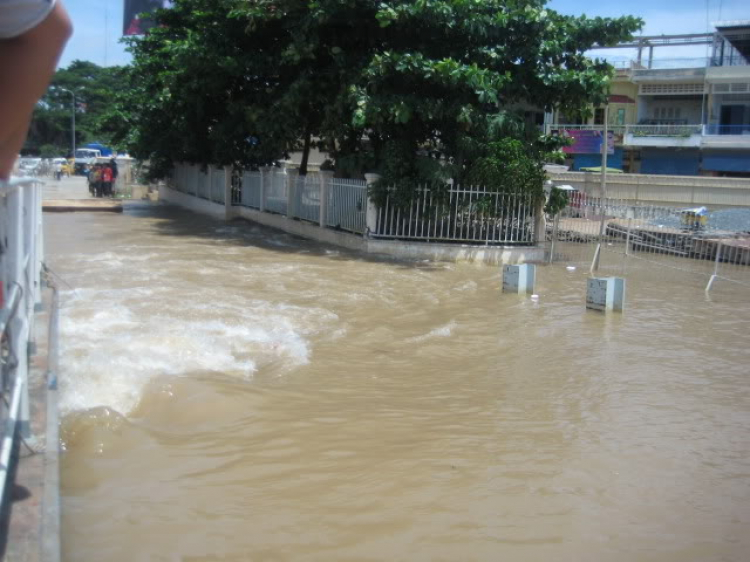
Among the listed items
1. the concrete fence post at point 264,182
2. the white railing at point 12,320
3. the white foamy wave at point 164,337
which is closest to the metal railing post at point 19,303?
the white railing at point 12,320

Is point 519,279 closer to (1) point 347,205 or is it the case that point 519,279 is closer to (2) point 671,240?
(1) point 347,205

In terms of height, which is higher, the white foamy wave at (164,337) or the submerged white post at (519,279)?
the submerged white post at (519,279)

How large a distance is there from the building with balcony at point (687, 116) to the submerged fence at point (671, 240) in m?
17.8

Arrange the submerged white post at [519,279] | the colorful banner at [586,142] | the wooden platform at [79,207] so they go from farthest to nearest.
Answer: the colorful banner at [586,142] → the wooden platform at [79,207] → the submerged white post at [519,279]

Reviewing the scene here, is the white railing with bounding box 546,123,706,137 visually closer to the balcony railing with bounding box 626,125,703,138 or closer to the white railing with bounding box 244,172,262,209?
the balcony railing with bounding box 626,125,703,138

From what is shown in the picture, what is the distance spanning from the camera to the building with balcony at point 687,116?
115 ft

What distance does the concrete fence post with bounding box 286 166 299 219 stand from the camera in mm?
18172

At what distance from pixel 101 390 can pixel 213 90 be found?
13352 millimetres

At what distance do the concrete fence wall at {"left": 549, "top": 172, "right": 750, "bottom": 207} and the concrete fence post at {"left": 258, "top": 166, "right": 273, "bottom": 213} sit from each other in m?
10.8

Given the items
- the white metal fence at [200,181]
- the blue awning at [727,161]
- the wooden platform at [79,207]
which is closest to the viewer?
the wooden platform at [79,207]

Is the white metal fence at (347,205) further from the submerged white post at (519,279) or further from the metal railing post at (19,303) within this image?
the metal railing post at (19,303)

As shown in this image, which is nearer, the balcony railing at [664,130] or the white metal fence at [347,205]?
the white metal fence at [347,205]

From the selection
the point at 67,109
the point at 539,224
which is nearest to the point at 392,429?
the point at 539,224

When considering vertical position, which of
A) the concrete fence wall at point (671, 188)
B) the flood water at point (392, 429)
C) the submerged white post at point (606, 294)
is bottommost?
the flood water at point (392, 429)
